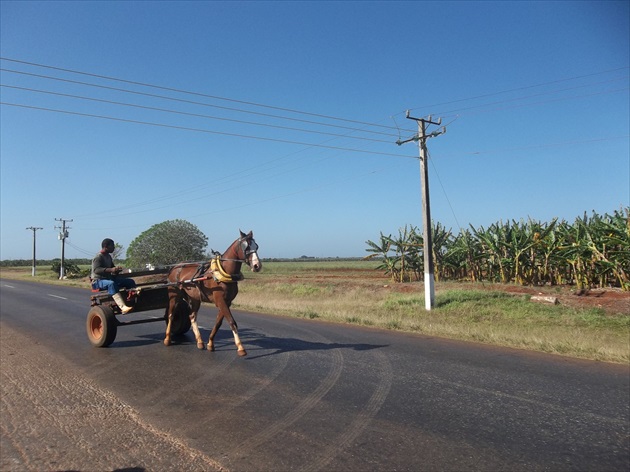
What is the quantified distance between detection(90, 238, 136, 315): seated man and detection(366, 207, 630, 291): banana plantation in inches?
713

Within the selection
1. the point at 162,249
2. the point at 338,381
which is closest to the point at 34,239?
the point at 162,249

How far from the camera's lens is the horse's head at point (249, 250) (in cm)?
834

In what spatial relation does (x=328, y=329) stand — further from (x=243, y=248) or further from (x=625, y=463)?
(x=625, y=463)

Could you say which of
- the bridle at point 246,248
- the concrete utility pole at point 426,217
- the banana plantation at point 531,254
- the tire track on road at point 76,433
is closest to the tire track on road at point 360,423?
the tire track on road at point 76,433

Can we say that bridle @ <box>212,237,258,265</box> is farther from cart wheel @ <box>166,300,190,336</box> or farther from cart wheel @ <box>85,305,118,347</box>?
cart wheel @ <box>85,305,118,347</box>

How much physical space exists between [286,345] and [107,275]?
12.4 feet

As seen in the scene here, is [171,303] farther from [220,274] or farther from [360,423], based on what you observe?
[360,423]

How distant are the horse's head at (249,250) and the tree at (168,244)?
1082 inches

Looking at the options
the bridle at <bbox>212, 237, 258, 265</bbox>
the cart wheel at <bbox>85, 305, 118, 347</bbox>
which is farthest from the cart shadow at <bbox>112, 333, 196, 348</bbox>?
the bridle at <bbox>212, 237, 258, 265</bbox>

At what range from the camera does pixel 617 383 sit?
269 inches

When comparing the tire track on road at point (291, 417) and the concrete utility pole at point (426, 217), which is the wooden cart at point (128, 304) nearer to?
the tire track on road at point (291, 417)

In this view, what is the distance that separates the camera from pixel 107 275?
9.39 metres

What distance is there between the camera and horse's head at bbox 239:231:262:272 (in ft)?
27.4

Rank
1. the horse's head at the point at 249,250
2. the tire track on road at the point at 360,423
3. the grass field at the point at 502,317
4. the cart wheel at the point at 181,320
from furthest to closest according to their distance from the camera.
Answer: the cart wheel at the point at 181,320 → the grass field at the point at 502,317 → the horse's head at the point at 249,250 → the tire track on road at the point at 360,423
